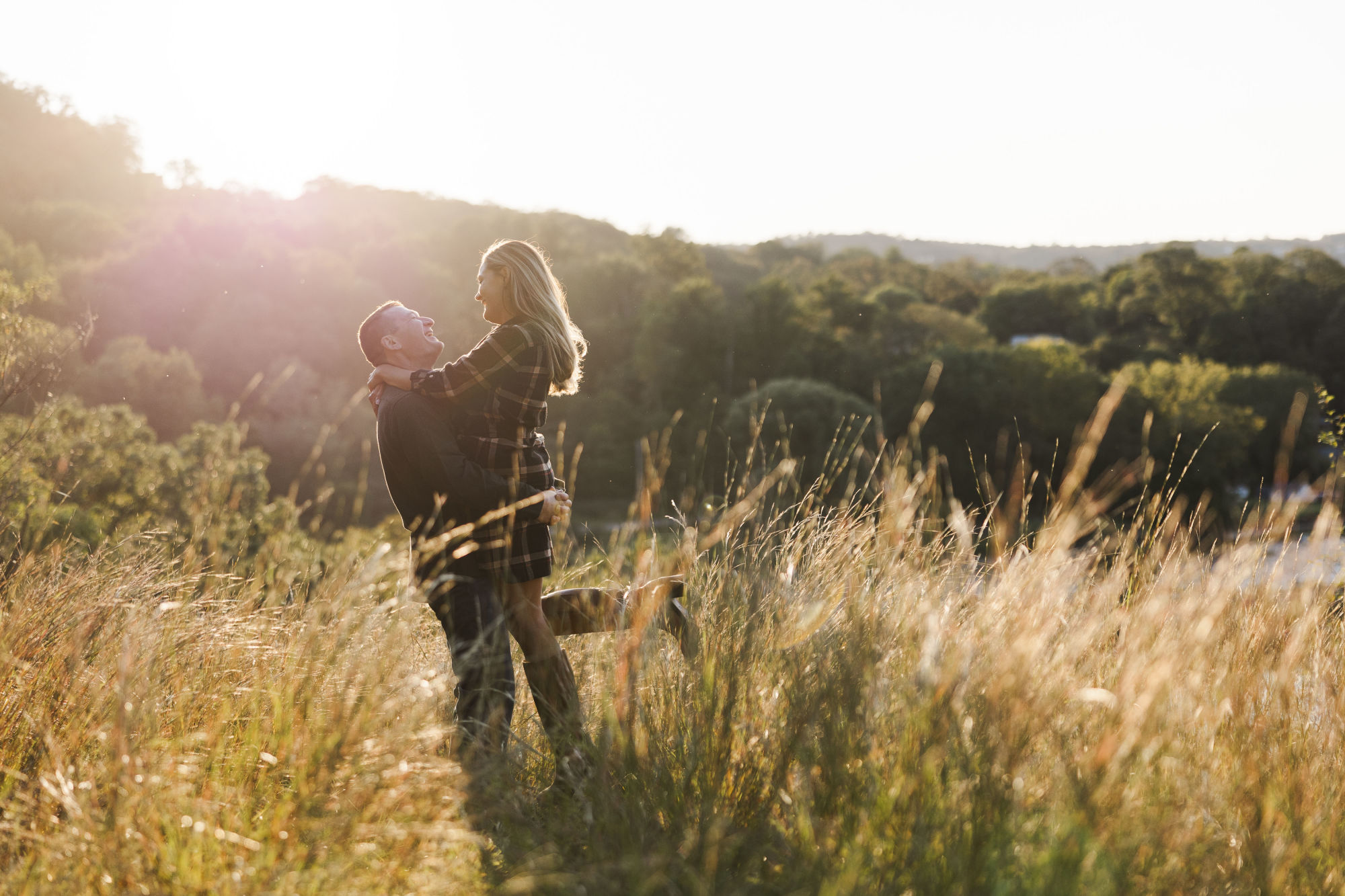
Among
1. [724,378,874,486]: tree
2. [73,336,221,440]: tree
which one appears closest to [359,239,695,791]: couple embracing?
[73,336,221,440]: tree

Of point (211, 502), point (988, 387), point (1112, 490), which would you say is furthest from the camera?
point (988, 387)

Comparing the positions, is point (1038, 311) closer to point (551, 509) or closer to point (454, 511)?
point (551, 509)

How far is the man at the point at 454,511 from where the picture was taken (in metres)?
2.58

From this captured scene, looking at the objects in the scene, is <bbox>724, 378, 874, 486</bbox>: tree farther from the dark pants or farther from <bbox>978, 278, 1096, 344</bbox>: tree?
<bbox>978, 278, 1096, 344</bbox>: tree

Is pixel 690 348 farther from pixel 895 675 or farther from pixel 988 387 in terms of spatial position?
pixel 895 675

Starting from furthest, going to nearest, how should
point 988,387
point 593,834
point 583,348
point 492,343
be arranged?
point 988,387 < point 583,348 < point 492,343 < point 593,834

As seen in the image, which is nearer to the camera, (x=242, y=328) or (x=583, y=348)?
(x=583, y=348)

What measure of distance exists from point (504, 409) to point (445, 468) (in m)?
0.26

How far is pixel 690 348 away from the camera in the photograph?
45719 mm

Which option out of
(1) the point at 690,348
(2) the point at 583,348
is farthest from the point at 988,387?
(2) the point at 583,348

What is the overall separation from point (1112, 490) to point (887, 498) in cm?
56

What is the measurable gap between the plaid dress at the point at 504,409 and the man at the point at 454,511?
5 centimetres

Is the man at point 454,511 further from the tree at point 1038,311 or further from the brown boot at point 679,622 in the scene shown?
the tree at point 1038,311

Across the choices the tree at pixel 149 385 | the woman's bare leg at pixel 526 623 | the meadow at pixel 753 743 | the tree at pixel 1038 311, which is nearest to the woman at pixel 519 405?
the woman's bare leg at pixel 526 623
